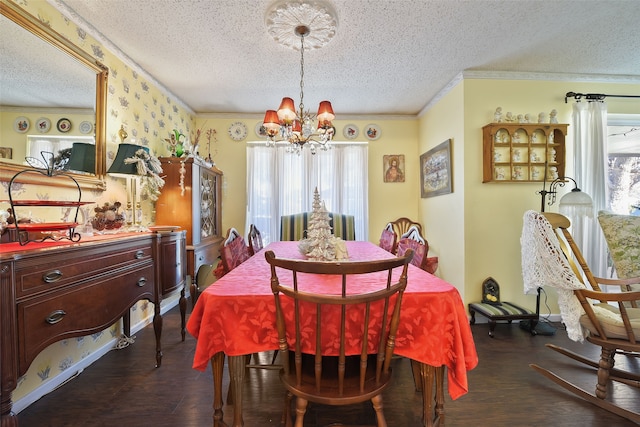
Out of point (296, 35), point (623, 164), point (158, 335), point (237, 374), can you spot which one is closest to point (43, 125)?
point (158, 335)

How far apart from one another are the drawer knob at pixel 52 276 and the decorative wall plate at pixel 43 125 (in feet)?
3.52

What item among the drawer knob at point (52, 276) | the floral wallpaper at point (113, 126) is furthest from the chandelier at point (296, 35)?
the drawer knob at point (52, 276)

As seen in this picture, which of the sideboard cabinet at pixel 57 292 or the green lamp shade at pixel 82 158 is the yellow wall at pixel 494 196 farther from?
the green lamp shade at pixel 82 158

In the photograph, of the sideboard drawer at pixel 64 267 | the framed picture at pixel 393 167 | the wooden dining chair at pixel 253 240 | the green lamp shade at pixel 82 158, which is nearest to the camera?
the sideboard drawer at pixel 64 267

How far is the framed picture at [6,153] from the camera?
1488mm

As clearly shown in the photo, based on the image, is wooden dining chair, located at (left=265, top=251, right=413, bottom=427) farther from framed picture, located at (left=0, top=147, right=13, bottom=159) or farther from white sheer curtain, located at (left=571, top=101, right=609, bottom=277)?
white sheer curtain, located at (left=571, top=101, right=609, bottom=277)

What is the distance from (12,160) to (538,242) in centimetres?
323

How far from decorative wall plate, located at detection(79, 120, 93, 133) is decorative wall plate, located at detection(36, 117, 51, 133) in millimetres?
241

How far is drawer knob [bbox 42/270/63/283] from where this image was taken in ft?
3.89

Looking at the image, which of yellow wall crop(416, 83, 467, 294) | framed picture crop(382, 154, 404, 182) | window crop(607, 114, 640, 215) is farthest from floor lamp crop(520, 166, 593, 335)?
framed picture crop(382, 154, 404, 182)

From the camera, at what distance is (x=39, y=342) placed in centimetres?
116

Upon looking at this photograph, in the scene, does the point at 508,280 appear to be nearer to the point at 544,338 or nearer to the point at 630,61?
the point at 544,338

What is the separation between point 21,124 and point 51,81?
44cm

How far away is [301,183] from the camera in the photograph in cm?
406
